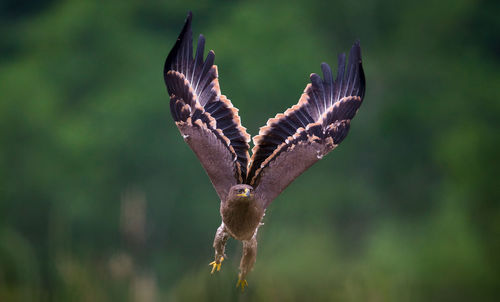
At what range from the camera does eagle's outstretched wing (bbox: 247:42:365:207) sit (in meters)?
4.07

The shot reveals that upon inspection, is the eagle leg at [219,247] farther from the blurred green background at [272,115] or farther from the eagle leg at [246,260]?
the blurred green background at [272,115]

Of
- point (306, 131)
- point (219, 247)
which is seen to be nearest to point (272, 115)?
point (306, 131)

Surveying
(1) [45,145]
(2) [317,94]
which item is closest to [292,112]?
(2) [317,94]

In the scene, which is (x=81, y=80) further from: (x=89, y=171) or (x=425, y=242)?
(x=425, y=242)

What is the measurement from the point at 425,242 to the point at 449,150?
5.15 feet

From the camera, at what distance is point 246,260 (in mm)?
3922

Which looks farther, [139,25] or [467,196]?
[139,25]

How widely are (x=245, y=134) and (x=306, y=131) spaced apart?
1.17 ft

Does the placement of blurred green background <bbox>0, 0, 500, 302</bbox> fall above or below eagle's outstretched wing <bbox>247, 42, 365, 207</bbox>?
above

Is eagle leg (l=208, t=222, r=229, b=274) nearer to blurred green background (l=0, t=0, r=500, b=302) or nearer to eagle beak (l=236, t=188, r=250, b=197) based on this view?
eagle beak (l=236, t=188, r=250, b=197)

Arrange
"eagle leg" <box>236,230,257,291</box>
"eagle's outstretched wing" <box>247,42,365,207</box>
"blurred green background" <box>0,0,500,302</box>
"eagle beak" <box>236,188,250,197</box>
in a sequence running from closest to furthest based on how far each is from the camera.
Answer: "eagle beak" <box>236,188,250,197</box>
"eagle leg" <box>236,230,257,291</box>
"eagle's outstretched wing" <box>247,42,365,207</box>
"blurred green background" <box>0,0,500,302</box>

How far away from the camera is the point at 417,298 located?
9.84m

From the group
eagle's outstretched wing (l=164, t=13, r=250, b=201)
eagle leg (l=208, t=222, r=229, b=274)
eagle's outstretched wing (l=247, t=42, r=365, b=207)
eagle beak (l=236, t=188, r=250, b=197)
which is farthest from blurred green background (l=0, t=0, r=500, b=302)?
eagle beak (l=236, t=188, r=250, b=197)

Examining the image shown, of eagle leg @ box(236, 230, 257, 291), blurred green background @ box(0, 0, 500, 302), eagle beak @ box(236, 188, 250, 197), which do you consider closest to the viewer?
eagle beak @ box(236, 188, 250, 197)
